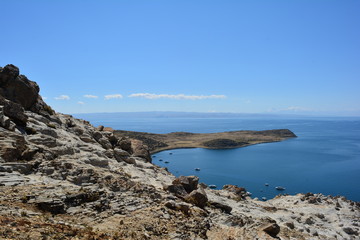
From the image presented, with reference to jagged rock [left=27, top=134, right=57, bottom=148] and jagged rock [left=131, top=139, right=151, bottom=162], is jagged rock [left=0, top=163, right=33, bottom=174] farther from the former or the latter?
jagged rock [left=131, top=139, right=151, bottom=162]

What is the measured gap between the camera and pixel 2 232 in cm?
866

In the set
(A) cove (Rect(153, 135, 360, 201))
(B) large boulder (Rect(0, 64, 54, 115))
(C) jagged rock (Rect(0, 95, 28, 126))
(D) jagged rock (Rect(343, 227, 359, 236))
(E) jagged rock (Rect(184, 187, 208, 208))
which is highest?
(B) large boulder (Rect(0, 64, 54, 115))

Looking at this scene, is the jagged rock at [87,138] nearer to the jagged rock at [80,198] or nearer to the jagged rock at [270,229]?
the jagged rock at [80,198]

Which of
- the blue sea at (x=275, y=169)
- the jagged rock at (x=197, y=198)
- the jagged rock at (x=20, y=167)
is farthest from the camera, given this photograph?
the blue sea at (x=275, y=169)

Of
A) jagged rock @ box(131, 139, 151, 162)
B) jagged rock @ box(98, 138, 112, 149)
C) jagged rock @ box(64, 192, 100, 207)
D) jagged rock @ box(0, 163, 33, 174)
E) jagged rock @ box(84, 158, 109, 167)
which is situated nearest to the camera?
jagged rock @ box(64, 192, 100, 207)

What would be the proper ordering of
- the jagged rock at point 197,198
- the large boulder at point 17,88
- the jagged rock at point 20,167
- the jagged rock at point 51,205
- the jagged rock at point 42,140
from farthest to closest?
the large boulder at point 17,88 → the jagged rock at point 42,140 → the jagged rock at point 197,198 → the jagged rock at point 20,167 → the jagged rock at point 51,205

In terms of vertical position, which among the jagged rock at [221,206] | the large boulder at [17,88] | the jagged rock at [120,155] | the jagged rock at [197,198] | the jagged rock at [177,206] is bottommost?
the jagged rock at [221,206]

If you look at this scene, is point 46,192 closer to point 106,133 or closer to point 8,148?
point 8,148

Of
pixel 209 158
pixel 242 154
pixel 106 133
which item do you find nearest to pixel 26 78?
pixel 106 133

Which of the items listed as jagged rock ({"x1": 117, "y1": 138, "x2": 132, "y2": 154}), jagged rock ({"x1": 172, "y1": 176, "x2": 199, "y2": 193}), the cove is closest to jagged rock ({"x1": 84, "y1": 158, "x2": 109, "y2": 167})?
jagged rock ({"x1": 172, "y1": 176, "x2": 199, "y2": 193})

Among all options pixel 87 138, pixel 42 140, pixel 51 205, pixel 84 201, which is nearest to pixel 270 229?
pixel 84 201

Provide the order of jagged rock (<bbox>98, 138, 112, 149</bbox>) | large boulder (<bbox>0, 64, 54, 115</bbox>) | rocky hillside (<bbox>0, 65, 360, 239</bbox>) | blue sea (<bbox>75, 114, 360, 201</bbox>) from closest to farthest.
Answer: rocky hillside (<bbox>0, 65, 360, 239</bbox>) → large boulder (<bbox>0, 64, 54, 115</bbox>) → jagged rock (<bbox>98, 138, 112, 149</bbox>) → blue sea (<bbox>75, 114, 360, 201</bbox>)

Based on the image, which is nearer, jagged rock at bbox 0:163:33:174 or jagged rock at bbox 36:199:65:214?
jagged rock at bbox 36:199:65:214

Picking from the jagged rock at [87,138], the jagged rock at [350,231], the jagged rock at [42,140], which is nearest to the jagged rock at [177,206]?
the jagged rock at [42,140]
